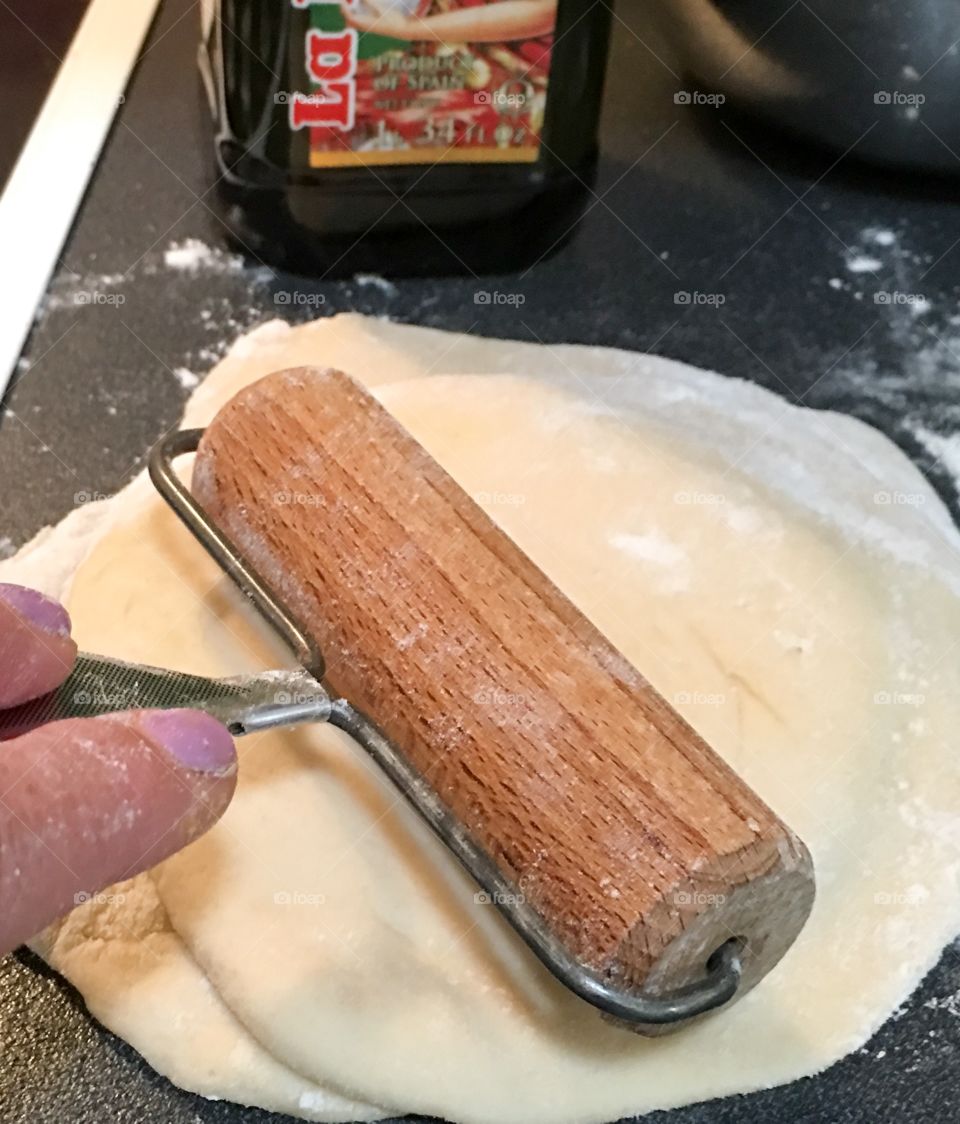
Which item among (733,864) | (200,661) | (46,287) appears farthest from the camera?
(46,287)

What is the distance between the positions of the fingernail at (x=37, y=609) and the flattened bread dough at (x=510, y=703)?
205mm

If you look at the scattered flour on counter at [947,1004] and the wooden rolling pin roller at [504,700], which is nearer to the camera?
the wooden rolling pin roller at [504,700]

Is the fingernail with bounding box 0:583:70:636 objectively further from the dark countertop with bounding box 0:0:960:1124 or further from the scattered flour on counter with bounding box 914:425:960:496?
the scattered flour on counter with bounding box 914:425:960:496

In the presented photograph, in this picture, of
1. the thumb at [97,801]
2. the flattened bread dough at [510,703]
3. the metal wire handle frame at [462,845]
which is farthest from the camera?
the flattened bread dough at [510,703]

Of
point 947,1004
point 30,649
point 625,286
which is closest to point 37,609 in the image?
point 30,649

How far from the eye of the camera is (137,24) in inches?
62.7

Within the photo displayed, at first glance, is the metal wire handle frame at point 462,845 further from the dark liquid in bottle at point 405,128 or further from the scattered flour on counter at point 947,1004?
the dark liquid in bottle at point 405,128

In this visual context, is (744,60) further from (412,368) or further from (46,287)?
(46,287)

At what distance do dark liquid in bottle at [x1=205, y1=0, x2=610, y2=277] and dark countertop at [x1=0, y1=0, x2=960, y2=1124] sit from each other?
0.16 ft

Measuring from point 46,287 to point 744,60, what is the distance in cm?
86

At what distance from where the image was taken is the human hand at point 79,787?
564mm

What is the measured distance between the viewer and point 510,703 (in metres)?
0.77

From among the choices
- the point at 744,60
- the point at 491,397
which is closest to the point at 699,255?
the point at 744,60

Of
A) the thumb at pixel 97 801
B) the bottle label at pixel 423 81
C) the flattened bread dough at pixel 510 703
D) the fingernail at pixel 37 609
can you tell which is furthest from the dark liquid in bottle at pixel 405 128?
the thumb at pixel 97 801
